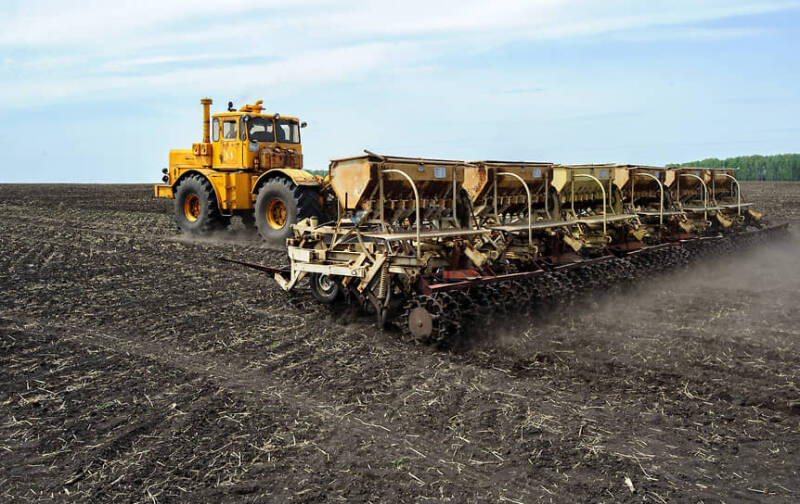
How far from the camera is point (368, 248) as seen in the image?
719 cm

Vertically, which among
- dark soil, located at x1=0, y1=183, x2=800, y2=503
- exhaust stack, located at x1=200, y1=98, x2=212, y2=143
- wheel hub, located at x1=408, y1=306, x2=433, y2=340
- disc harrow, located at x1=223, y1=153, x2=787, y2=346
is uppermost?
exhaust stack, located at x1=200, y1=98, x2=212, y2=143

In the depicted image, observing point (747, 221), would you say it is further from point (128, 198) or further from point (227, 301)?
point (128, 198)

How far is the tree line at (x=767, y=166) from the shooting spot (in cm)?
6557

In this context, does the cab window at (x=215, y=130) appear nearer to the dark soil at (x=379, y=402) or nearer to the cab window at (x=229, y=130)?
the cab window at (x=229, y=130)

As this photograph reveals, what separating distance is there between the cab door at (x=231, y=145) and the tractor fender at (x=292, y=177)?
0.91 m

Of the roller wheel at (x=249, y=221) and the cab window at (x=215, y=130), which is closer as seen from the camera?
the cab window at (x=215, y=130)

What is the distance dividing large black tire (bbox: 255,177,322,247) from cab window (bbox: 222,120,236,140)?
1574 mm

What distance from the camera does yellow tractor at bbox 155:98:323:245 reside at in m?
13.0

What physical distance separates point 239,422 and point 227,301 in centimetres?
415

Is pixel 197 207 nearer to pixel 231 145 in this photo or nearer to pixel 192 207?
pixel 192 207

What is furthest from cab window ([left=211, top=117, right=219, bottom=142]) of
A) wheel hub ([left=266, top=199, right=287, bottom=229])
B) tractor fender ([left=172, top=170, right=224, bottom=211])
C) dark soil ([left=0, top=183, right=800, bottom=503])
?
dark soil ([left=0, top=183, right=800, bottom=503])

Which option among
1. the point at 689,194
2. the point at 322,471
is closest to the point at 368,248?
the point at 322,471

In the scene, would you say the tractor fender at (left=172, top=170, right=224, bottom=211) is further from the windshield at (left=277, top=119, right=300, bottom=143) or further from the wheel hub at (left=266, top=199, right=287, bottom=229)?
the windshield at (left=277, top=119, right=300, bottom=143)

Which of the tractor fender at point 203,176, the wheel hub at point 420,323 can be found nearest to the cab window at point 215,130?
the tractor fender at point 203,176
